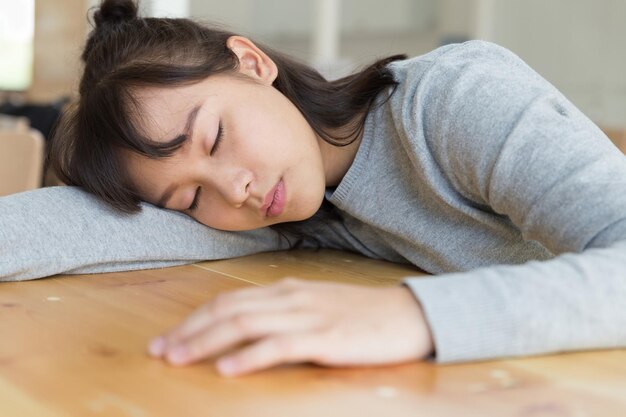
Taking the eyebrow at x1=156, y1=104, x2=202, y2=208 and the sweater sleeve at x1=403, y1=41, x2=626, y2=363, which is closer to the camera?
the sweater sleeve at x1=403, y1=41, x2=626, y2=363

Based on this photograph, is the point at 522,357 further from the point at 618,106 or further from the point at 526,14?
the point at 526,14

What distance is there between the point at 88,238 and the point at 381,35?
2711 millimetres

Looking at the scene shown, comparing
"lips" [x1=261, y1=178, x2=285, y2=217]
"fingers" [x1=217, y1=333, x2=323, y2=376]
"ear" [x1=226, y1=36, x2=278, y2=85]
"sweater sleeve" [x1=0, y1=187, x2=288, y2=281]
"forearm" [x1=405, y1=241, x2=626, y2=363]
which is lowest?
"sweater sleeve" [x1=0, y1=187, x2=288, y2=281]

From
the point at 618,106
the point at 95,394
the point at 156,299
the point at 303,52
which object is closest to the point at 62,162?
the point at 156,299

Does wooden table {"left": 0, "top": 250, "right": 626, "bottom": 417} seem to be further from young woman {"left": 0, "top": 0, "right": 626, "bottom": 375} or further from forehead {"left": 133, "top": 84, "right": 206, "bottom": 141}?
forehead {"left": 133, "top": 84, "right": 206, "bottom": 141}

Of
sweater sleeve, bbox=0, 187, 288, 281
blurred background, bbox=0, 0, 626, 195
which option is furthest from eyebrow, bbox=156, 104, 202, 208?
blurred background, bbox=0, 0, 626, 195

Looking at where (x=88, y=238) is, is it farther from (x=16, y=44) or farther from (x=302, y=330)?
(x=16, y=44)

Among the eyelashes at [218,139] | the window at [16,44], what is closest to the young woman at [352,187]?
the eyelashes at [218,139]

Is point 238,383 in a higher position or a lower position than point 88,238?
higher

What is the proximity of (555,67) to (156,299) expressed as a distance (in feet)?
8.01

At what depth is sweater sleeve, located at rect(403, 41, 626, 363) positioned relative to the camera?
1.85 ft

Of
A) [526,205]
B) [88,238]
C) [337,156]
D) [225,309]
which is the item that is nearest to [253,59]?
[337,156]

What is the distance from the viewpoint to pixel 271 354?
51cm

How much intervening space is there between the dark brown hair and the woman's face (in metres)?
0.02
